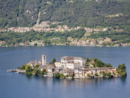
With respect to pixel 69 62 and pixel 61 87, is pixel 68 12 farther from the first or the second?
pixel 61 87

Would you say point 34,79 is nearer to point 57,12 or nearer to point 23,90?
point 23,90

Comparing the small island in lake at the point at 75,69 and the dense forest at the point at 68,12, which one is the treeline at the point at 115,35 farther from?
the small island in lake at the point at 75,69

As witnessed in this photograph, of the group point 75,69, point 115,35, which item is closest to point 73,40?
point 115,35

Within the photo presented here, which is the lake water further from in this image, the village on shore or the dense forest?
the dense forest

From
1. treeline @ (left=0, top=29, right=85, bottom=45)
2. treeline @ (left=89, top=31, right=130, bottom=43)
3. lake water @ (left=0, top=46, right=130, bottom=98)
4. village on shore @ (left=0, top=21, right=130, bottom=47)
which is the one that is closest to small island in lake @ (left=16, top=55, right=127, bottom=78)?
lake water @ (left=0, top=46, right=130, bottom=98)

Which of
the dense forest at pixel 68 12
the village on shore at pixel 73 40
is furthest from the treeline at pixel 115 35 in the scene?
the dense forest at pixel 68 12

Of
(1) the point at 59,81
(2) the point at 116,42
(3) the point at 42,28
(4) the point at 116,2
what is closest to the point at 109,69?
(1) the point at 59,81

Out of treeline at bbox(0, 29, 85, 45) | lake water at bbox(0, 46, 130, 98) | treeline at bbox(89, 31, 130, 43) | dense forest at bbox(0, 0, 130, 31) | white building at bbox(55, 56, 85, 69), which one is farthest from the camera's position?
dense forest at bbox(0, 0, 130, 31)
